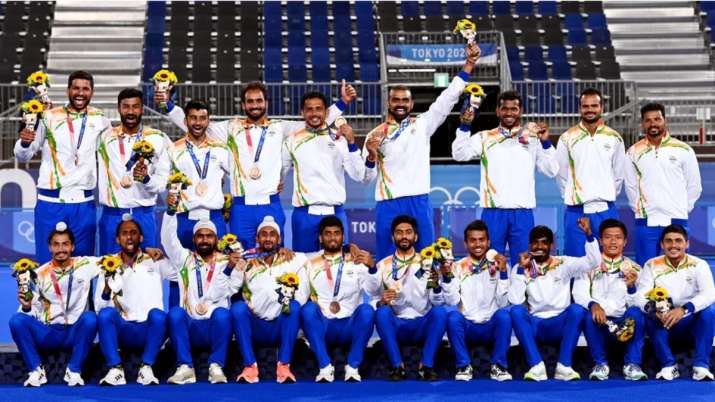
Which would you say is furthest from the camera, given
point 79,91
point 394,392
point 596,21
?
point 596,21

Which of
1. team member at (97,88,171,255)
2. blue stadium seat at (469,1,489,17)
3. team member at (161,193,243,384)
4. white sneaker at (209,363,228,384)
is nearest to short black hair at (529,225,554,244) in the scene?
team member at (161,193,243,384)

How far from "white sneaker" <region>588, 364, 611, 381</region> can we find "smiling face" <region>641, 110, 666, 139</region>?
203cm

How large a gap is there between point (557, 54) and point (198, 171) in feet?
49.5

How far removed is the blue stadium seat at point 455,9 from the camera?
79.2 ft

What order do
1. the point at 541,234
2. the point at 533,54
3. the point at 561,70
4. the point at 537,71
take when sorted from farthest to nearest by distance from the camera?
the point at 533,54 < the point at 561,70 < the point at 537,71 < the point at 541,234

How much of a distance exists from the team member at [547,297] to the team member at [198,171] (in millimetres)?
2306

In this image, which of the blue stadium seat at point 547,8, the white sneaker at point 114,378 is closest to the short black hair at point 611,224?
the white sneaker at point 114,378

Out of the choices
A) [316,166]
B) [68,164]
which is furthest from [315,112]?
[68,164]

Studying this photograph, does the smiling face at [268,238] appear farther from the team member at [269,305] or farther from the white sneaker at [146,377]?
the white sneaker at [146,377]

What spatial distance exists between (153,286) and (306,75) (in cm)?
1427

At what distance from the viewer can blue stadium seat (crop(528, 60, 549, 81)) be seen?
22.1 metres

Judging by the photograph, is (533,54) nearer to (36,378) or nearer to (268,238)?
(268,238)

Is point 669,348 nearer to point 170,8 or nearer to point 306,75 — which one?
point 306,75

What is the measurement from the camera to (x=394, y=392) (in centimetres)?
794
